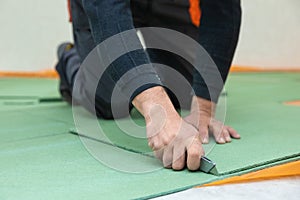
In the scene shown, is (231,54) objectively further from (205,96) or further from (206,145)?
(206,145)

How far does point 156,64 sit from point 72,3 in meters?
0.37

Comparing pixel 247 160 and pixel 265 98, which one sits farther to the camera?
pixel 265 98

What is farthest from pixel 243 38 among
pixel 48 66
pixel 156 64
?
pixel 156 64

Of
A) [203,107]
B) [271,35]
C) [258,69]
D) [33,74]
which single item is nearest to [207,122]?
[203,107]

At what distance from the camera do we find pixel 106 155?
990 millimetres

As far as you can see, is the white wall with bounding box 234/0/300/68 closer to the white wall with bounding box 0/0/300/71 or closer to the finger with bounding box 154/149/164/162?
the white wall with bounding box 0/0/300/71

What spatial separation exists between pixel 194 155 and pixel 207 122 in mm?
311

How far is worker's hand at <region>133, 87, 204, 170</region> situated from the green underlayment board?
28 millimetres

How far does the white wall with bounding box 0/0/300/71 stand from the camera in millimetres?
3729

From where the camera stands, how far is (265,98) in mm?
2062

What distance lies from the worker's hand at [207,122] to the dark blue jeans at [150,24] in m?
0.02

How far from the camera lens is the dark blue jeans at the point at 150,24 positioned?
919 millimetres

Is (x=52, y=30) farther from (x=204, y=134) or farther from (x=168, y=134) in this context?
(x=168, y=134)

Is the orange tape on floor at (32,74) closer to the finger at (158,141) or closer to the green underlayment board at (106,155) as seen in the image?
the green underlayment board at (106,155)
